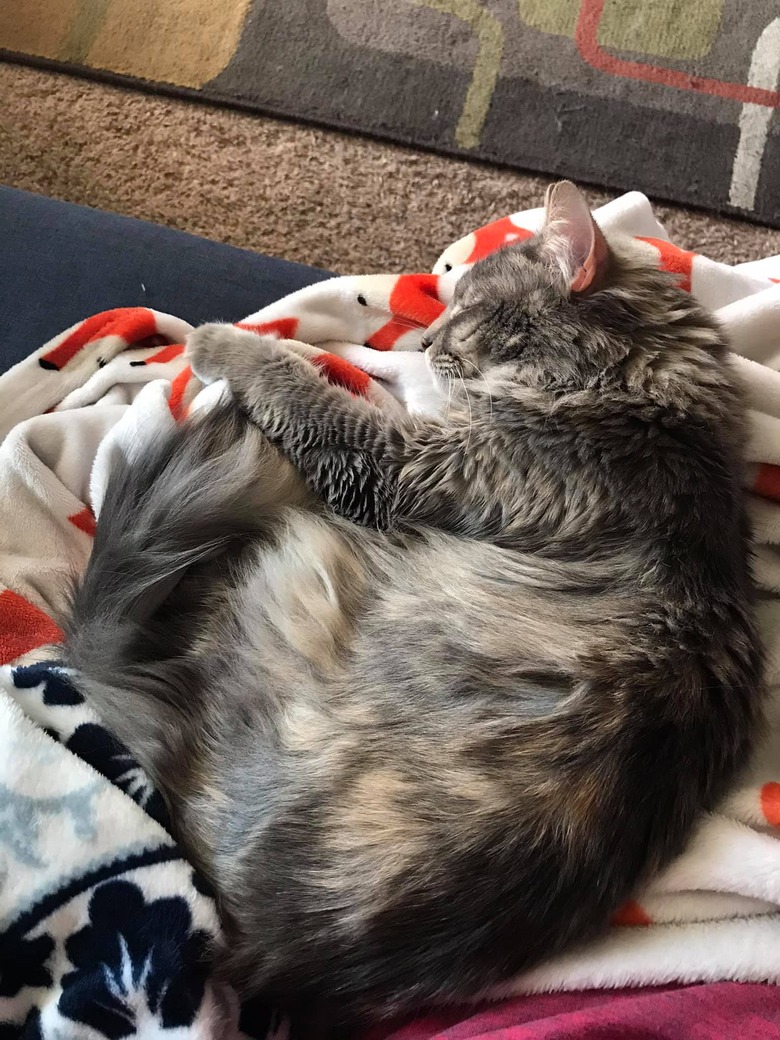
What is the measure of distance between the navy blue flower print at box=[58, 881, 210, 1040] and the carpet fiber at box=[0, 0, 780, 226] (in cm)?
174

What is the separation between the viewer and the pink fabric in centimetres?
85

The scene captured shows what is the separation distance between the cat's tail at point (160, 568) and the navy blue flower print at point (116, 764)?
16 mm

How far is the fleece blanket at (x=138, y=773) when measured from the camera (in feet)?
2.92

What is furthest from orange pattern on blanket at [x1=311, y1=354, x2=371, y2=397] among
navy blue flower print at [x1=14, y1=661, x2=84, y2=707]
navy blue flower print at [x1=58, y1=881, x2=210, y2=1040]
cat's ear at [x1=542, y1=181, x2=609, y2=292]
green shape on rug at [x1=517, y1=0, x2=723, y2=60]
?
green shape on rug at [x1=517, y1=0, x2=723, y2=60]

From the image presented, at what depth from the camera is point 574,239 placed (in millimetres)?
1192

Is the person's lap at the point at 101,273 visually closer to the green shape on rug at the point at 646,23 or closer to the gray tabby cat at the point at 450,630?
the gray tabby cat at the point at 450,630

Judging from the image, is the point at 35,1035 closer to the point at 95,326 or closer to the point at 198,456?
the point at 198,456

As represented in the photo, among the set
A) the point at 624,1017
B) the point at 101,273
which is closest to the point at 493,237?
the point at 101,273

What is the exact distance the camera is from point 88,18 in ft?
6.61

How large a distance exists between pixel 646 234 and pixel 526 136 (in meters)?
0.59

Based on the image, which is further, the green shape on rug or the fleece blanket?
the green shape on rug

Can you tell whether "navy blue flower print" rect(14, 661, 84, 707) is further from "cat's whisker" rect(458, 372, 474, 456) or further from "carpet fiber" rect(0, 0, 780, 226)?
"carpet fiber" rect(0, 0, 780, 226)

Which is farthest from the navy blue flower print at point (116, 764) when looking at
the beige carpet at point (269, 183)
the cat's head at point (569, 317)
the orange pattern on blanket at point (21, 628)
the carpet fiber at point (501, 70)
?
the carpet fiber at point (501, 70)

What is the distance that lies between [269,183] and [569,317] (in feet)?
3.37
